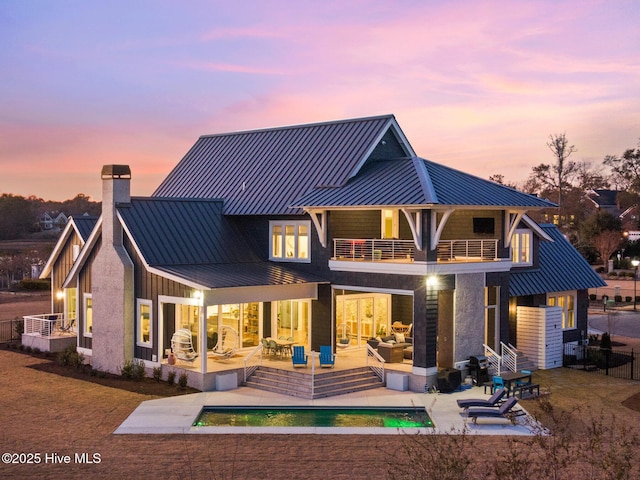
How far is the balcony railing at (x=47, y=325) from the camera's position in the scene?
108 ft

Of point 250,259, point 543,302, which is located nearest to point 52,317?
point 250,259

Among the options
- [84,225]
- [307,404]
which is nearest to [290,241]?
[307,404]

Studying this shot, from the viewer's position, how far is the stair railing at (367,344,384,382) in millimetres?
25672

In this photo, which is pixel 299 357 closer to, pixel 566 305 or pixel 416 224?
pixel 416 224

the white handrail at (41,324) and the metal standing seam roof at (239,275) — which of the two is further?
the white handrail at (41,324)

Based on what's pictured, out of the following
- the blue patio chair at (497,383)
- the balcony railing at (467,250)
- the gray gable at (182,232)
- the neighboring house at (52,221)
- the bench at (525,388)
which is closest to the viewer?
the bench at (525,388)

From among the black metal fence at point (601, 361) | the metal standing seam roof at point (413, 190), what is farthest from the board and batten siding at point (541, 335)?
the metal standing seam roof at point (413, 190)

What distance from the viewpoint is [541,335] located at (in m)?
29.5

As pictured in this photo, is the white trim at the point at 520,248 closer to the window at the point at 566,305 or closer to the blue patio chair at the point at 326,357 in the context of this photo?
the window at the point at 566,305

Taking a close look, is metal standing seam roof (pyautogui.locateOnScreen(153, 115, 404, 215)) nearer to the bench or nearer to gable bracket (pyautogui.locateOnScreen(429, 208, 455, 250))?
→ gable bracket (pyautogui.locateOnScreen(429, 208, 455, 250))

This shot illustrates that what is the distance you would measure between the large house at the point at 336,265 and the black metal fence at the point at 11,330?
6853 mm

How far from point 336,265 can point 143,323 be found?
7.45 meters

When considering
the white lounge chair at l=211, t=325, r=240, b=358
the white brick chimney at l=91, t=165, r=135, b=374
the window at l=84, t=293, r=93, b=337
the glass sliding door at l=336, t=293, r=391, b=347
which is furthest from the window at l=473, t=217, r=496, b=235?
the window at l=84, t=293, r=93, b=337

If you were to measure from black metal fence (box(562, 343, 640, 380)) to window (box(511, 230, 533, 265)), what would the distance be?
389 centimetres
